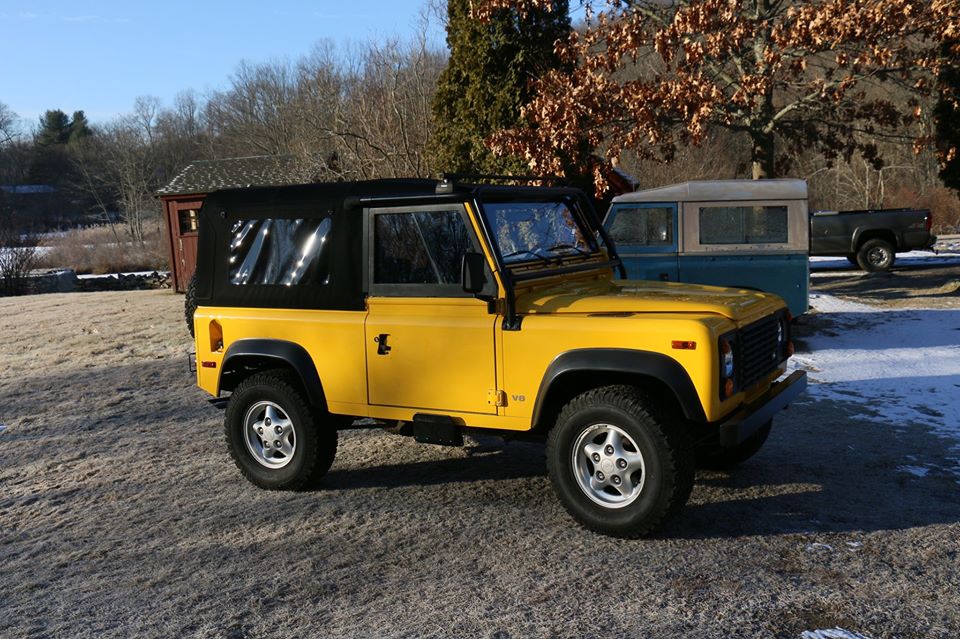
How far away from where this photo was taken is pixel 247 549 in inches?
182

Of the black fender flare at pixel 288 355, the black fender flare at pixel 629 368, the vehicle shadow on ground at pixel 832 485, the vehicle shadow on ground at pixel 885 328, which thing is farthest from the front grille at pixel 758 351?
the vehicle shadow on ground at pixel 885 328

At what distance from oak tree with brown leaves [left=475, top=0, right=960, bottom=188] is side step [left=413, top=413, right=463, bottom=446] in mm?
8041

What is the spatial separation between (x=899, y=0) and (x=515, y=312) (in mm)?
10139

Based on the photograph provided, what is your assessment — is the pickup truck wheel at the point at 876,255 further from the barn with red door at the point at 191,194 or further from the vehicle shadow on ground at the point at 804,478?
the vehicle shadow on ground at the point at 804,478

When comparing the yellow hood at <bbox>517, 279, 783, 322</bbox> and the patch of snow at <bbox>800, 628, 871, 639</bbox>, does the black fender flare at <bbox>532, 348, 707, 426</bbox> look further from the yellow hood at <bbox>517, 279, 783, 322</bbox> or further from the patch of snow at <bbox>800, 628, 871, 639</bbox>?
the patch of snow at <bbox>800, 628, 871, 639</bbox>

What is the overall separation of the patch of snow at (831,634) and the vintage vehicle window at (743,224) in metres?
7.82

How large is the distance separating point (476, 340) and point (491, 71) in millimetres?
9024

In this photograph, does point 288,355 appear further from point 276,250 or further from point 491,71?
A: point 491,71

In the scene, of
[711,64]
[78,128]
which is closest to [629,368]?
[711,64]

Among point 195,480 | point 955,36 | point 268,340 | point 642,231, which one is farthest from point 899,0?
point 195,480

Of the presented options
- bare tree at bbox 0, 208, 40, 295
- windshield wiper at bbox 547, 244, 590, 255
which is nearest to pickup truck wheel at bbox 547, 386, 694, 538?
windshield wiper at bbox 547, 244, 590, 255

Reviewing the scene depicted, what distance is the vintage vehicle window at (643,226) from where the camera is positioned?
10930 millimetres

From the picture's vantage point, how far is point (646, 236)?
11000mm

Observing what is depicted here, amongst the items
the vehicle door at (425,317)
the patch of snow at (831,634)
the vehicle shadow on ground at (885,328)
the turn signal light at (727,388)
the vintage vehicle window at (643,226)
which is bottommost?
the patch of snow at (831,634)
